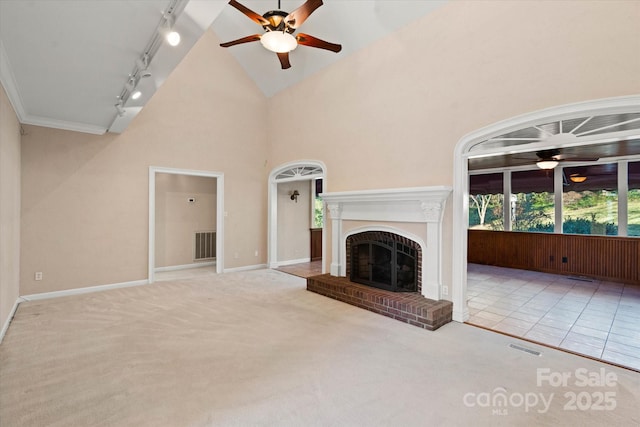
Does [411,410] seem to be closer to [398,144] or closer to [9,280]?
[398,144]

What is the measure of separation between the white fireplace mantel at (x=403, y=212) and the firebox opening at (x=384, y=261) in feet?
0.78

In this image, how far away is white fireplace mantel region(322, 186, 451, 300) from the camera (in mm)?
3889

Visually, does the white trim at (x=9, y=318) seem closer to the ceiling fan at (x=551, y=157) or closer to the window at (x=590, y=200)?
the ceiling fan at (x=551, y=157)

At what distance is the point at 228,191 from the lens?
21.8 ft

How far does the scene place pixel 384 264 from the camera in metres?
4.56

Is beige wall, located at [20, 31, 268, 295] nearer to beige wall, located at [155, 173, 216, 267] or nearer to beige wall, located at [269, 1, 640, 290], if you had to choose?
beige wall, located at [155, 173, 216, 267]

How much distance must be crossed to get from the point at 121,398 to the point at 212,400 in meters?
0.67

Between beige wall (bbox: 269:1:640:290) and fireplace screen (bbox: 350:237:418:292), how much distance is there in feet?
1.89

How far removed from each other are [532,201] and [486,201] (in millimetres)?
1104

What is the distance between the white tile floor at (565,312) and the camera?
312 centimetres

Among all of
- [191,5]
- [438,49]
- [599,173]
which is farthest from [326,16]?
[599,173]

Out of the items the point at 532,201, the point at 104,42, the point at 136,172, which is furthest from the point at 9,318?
the point at 532,201

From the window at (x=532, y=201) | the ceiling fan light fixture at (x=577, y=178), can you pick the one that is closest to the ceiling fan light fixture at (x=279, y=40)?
the window at (x=532, y=201)

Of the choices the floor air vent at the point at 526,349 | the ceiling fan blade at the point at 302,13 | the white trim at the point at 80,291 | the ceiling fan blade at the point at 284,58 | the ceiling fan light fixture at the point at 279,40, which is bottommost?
the floor air vent at the point at 526,349
